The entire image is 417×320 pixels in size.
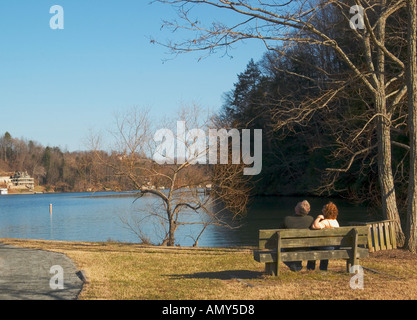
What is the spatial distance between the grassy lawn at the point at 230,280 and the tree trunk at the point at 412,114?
0.73m

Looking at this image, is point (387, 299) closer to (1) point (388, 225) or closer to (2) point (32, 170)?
(1) point (388, 225)

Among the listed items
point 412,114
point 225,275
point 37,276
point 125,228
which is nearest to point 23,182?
point 125,228

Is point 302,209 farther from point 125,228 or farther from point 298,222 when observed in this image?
point 125,228

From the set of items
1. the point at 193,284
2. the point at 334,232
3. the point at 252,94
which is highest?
the point at 252,94

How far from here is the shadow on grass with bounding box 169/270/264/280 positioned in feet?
29.3

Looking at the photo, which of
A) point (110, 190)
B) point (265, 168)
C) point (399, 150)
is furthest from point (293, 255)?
point (265, 168)

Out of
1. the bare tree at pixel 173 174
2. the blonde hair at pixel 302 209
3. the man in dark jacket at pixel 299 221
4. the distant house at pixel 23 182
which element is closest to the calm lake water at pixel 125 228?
the bare tree at pixel 173 174

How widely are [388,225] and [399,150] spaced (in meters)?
17.3

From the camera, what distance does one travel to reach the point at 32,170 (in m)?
99.5

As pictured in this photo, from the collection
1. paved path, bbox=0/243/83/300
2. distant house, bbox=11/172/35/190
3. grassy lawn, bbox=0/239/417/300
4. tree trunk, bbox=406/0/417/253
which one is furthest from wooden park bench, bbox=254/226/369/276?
distant house, bbox=11/172/35/190

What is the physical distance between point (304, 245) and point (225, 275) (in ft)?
5.24

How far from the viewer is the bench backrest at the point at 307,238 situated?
8.49 meters

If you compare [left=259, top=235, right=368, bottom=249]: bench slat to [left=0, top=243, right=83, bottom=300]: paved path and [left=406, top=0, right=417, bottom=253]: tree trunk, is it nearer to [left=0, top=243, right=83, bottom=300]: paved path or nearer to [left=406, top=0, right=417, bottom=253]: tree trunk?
[left=0, top=243, right=83, bottom=300]: paved path
